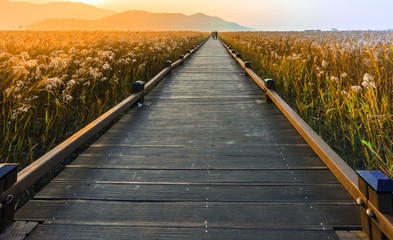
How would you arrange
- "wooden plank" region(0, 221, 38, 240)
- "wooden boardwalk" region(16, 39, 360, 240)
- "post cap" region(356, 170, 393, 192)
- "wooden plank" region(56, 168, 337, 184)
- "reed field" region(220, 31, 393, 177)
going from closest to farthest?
1. "post cap" region(356, 170, 393, 192)
2. "wooden plank" region(0, 221, 38, 240)
3. "wooden boardwalk" region(16, 39, 360, 240)
4. "wooden plank" region(56, 168, 337, 184)
5. "reed field" region(220, 31, 393, 177)

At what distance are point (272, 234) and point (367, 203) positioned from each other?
0.62m

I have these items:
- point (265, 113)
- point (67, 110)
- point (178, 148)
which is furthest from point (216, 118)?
point (67, 110)

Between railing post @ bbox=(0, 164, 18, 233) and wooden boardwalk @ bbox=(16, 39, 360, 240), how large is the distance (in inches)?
8.1

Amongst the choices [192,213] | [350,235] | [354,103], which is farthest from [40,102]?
[354,103]

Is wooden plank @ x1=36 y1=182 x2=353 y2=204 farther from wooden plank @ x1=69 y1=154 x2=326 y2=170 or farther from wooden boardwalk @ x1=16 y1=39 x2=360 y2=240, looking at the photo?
wooden plank @ x1=69 y1=154 x2=326 y2=170

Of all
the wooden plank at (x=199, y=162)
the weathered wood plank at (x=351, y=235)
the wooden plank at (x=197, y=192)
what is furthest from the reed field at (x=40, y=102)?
the weathered wood plank at (x=351, y=235)

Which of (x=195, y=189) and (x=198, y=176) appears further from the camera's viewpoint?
(x=198, y=176)

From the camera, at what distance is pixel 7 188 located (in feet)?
5.43

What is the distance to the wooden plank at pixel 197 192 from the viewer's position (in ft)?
7.23

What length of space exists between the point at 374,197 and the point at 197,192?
1295mm

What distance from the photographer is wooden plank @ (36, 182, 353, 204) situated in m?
2.20

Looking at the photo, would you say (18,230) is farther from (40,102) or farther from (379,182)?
(40,102)

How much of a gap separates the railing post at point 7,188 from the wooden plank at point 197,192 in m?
0.45

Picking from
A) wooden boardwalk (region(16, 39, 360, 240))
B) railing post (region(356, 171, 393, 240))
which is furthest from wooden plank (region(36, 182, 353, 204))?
railing post (region(356, 171, 393, 240))
